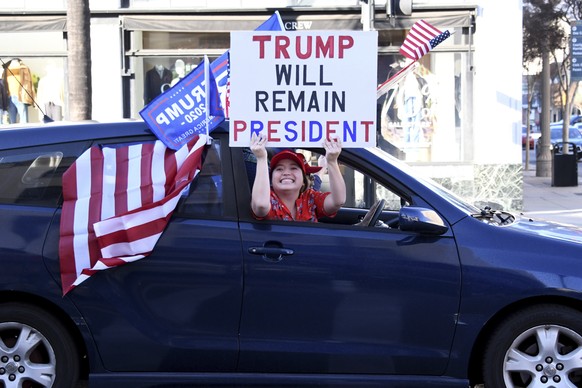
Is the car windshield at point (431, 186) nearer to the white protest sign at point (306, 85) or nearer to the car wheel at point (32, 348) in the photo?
the white protest sign at point (306, 85)

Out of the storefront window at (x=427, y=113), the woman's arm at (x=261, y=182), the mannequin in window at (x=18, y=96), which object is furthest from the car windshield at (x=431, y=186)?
the mannequin in window at (x=18, y=96)

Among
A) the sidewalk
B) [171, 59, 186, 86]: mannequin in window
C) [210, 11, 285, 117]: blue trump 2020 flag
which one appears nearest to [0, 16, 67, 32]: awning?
[171, 59, 186, 86]: mannequin in window

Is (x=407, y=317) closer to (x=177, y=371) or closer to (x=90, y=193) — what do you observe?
(x=177, y=371)

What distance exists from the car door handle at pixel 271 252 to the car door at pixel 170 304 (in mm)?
89

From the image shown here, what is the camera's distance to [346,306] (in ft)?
15.1

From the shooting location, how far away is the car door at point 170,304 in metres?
4.59

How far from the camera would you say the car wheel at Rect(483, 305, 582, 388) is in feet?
15.1

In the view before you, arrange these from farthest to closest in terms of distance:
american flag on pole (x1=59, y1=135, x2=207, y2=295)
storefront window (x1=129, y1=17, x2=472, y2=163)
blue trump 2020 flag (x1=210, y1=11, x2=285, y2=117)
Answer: storefront window (x1=129, y1=17, x2=472, y2=163)
blue trump 2020 flag (x1=210, y1=11, x2=285, y2=117)
american flag on pole (x1=59, y1=135, x2=207, y2=295)

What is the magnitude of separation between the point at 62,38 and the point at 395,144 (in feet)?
18.3

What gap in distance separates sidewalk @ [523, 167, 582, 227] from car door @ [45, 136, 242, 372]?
27.2 ft

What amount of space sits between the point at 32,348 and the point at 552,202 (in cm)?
1330

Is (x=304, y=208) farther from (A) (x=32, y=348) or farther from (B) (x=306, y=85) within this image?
→ (A) (x=32, y=348)

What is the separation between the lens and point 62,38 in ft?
44.3

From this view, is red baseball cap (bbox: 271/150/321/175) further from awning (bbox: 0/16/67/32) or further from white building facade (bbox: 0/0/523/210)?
awning (bbox: 0/16/67/32)
